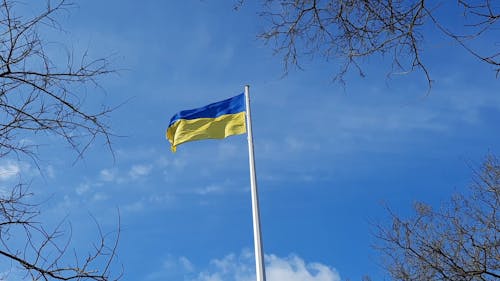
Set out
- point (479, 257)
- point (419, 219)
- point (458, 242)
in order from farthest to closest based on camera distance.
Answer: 1. point (419, 219)
2. point (458, 242)
3. point (479, 257)

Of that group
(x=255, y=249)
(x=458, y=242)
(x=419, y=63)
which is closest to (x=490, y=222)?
(x=458, y=242)

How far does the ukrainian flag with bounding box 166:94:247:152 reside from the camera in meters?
13.2

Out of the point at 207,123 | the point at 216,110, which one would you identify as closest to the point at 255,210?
the point at 207,123

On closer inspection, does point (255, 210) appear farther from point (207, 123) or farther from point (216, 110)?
point (216, 110)

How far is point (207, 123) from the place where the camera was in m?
13.3

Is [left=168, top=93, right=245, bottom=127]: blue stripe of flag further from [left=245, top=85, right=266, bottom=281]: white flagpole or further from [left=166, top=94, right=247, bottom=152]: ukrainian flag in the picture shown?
[left=245, top=85, right=266, bottom=281]: white flagpole

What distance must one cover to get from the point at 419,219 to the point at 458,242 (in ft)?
3.12

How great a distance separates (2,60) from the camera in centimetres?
276

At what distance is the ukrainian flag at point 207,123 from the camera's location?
13.2 metres

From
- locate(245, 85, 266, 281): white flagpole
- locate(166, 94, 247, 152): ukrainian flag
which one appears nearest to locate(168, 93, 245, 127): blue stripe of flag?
locate(166, 94, 247, 152): ukrainian flag

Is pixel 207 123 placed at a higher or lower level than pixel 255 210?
higher

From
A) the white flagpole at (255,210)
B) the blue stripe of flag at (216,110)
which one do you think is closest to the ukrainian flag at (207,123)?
the blue stripe of flag at (216,110)

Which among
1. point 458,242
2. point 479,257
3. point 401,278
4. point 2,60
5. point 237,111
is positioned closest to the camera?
point 2,60

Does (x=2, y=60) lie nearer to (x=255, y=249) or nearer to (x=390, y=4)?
(x=390, y=4)
